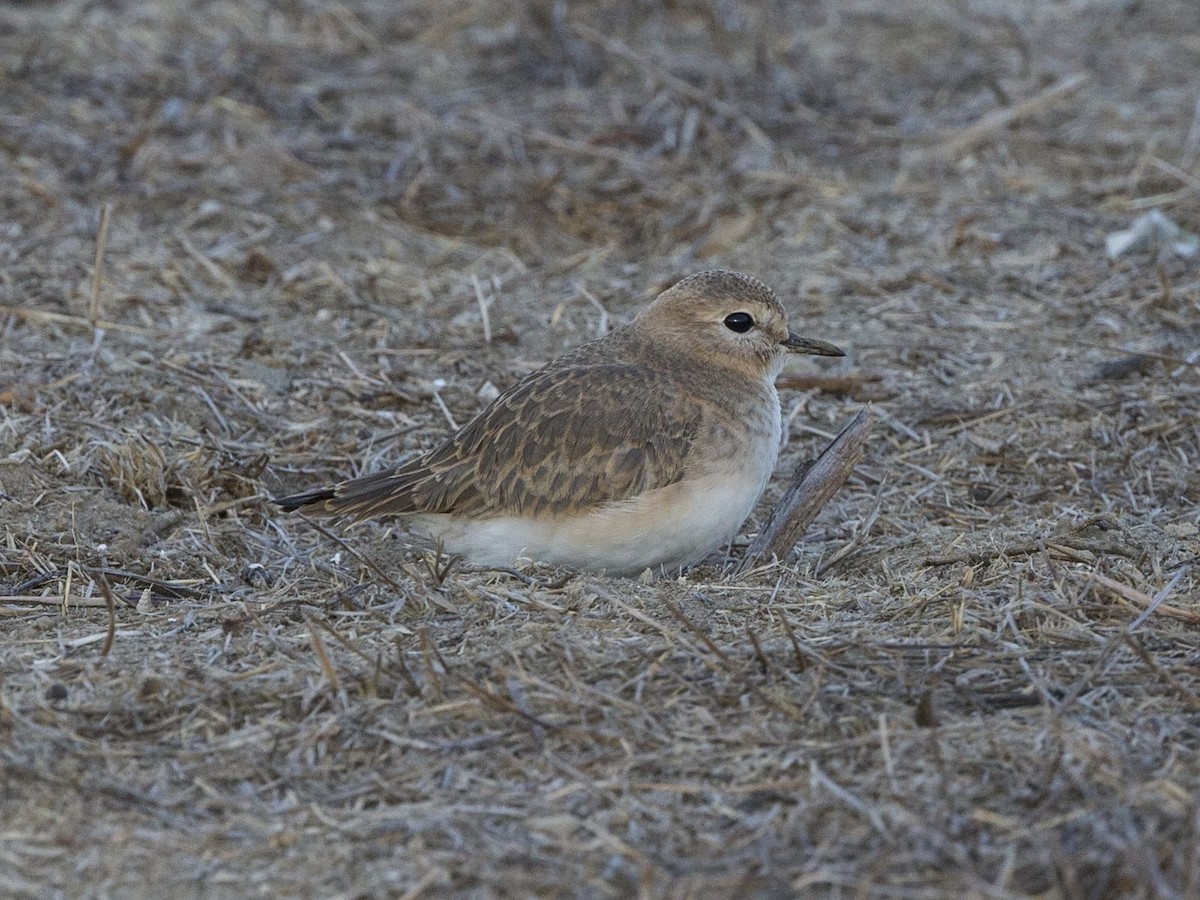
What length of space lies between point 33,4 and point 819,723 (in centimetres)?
952

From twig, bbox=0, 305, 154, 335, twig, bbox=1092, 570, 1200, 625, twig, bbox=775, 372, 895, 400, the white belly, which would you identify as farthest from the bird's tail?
twig, bbox=1092, 570, 1200, 625

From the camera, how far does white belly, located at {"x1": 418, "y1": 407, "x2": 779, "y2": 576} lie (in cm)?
571

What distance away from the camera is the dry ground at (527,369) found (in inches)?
151

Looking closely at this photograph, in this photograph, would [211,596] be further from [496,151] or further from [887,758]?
[496,151]

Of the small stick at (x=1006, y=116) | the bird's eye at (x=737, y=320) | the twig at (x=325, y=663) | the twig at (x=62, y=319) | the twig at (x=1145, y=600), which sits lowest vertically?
the twig at (x=62, y=319)

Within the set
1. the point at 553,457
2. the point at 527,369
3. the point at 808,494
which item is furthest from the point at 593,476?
the point at 527,369

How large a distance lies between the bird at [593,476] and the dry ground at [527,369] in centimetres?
26

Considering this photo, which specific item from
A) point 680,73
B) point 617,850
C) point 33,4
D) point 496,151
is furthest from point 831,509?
point 33,4

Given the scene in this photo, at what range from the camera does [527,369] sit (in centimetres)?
750

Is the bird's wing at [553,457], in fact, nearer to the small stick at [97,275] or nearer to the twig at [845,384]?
the twig at [845,384]

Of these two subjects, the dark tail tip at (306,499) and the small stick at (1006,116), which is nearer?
the dark tail tip at (306,499)

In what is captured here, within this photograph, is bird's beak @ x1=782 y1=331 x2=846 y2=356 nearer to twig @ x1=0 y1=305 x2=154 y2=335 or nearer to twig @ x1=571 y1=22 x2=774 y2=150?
twig @ x1=0 y1=305 x2=154 y2=335

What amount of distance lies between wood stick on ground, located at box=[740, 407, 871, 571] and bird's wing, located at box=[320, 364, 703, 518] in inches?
16.8

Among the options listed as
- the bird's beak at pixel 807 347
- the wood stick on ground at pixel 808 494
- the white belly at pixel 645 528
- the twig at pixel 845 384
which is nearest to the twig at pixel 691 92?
the twig at pixel 845 384
